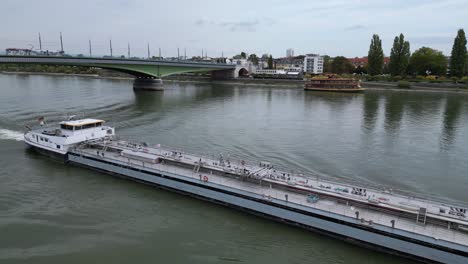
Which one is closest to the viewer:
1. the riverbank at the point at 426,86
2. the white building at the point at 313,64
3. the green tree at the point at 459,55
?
the riverbank at the point at 426,86

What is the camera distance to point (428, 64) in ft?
300

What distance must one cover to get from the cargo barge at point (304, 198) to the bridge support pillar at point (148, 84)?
49490mm

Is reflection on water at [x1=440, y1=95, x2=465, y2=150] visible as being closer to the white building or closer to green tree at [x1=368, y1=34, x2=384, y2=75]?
green tree at [x1=368, y1=34, x2=384, y2=75]

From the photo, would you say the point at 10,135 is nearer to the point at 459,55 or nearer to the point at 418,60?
the point at 459,55

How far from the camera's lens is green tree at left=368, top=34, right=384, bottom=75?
91.3 meters

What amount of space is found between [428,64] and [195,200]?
310ft

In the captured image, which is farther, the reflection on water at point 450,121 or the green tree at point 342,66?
the green tree at point 342,66

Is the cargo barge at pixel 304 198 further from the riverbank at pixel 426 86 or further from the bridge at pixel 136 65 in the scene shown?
the riverbank at pixel 426 86

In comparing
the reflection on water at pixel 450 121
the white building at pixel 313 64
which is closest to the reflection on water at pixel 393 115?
the reflection on water at pixel 450 121

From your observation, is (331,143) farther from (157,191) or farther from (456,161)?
(157,191)

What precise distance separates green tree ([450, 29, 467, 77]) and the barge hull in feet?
274

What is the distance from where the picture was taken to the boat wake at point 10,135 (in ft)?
89.3

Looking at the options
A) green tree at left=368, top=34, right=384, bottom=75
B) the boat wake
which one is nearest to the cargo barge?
the boat wake

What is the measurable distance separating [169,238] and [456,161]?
1994cm
